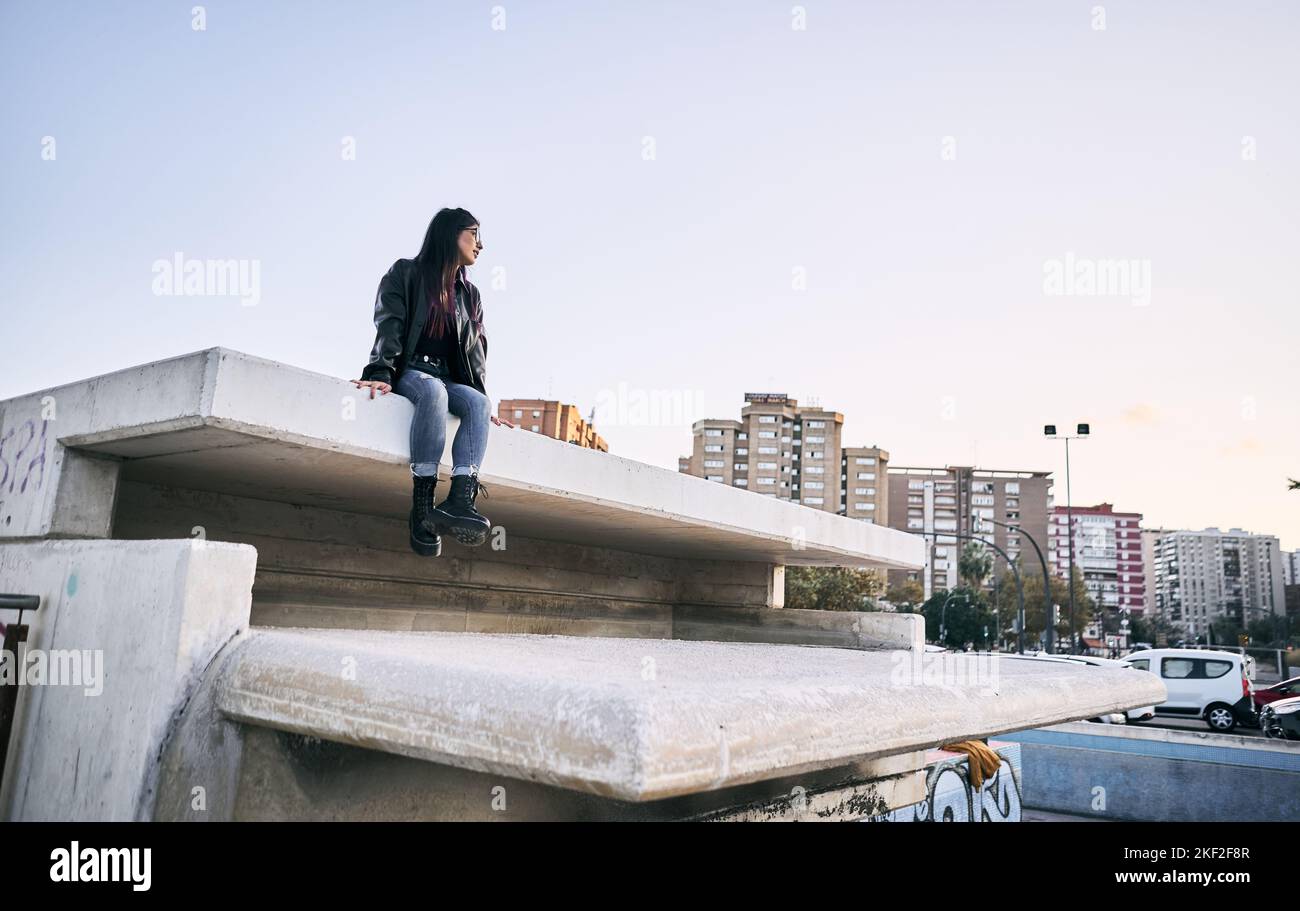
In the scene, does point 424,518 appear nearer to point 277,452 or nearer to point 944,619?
point 277,452

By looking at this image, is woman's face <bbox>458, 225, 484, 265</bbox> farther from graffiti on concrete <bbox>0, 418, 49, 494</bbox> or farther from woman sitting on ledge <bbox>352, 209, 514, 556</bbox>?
graffiti on concrete <bbox>0, 418, 49, 494</bbox>

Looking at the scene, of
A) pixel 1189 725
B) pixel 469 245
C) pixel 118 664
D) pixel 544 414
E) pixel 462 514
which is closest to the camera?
pixel 118 664

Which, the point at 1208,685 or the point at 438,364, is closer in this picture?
the point at 438,364

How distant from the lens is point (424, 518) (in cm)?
377

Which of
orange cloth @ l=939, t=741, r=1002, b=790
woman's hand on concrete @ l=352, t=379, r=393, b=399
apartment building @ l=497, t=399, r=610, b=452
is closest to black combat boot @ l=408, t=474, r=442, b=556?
woman's hand on concrete @ l=352, t=379, r=393, b=399

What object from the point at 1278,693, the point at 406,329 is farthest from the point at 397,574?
the point at 1278,693

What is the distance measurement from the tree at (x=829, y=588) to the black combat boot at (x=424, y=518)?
47.5 m

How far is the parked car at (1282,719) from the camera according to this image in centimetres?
1705

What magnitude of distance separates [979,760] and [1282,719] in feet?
39.8

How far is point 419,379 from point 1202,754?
614 inches

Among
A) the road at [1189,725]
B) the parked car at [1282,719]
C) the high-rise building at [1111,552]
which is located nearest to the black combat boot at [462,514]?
the parked car at [1282,719]

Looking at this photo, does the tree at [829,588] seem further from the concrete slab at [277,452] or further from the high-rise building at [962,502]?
the high-rise building at [962,502]
